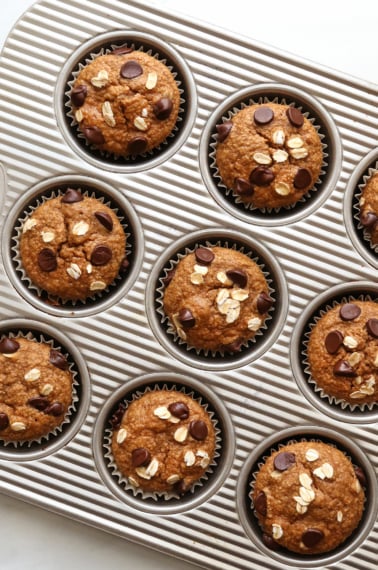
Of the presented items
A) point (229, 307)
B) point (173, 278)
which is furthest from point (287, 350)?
point (173, 278)

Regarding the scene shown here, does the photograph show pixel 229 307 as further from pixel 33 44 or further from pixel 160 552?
pixel 33 44

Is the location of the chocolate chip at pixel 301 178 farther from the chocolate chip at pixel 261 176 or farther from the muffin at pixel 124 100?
the muffin at pixel 124 100

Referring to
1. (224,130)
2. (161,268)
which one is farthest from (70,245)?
(224,130)

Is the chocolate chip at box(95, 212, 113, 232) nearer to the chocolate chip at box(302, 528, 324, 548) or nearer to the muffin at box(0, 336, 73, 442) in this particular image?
the muffin at box(0, 336, 73, 442)

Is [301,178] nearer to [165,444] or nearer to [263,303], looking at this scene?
[263,303]

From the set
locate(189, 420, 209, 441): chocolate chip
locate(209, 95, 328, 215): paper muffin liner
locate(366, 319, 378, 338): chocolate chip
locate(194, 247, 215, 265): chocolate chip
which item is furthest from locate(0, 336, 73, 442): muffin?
locate(366, 319, 378, 338): chocolate chip
